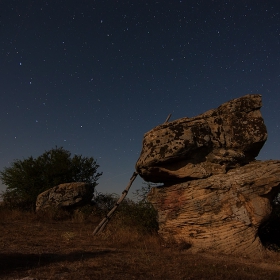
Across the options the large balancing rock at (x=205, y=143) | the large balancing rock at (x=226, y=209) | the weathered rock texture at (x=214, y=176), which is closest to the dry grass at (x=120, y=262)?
the large balancing rock at (x=226, y=209)

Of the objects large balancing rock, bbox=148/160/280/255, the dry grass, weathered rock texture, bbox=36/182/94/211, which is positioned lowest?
the dry grass

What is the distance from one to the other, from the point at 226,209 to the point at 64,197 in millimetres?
13061

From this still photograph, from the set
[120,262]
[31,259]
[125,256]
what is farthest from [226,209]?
[31,259]

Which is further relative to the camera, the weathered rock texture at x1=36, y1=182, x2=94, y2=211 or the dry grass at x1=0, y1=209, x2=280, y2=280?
the weathered rock texture at x1=36, y1=182, x2=94, y2=211

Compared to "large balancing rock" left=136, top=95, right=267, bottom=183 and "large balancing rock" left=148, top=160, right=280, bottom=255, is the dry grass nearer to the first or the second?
"large balancing rock" left=148, top=160, right=280, bottom=255

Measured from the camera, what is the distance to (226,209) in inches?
344

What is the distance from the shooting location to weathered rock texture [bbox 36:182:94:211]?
18.5 metres

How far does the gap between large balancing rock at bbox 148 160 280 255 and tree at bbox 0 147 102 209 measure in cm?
1477

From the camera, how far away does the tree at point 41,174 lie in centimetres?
2136

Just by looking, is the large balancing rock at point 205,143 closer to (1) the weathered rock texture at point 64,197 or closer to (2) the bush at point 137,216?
(2) the bush at point 137,216

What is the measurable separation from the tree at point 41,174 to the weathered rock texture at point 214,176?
1424 cm

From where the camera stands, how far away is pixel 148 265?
20.4 ft

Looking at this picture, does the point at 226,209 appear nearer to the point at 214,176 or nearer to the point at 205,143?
the point at 214,176

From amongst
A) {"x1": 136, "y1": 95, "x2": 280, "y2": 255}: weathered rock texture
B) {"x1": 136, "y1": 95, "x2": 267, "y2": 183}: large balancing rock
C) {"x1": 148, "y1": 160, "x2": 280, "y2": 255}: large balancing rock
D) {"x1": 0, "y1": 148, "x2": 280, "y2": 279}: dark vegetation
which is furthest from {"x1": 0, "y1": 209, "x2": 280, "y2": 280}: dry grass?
{"x1": 136, "y1": 95, "x2": 267, "y2": 183}: large balancing rock
